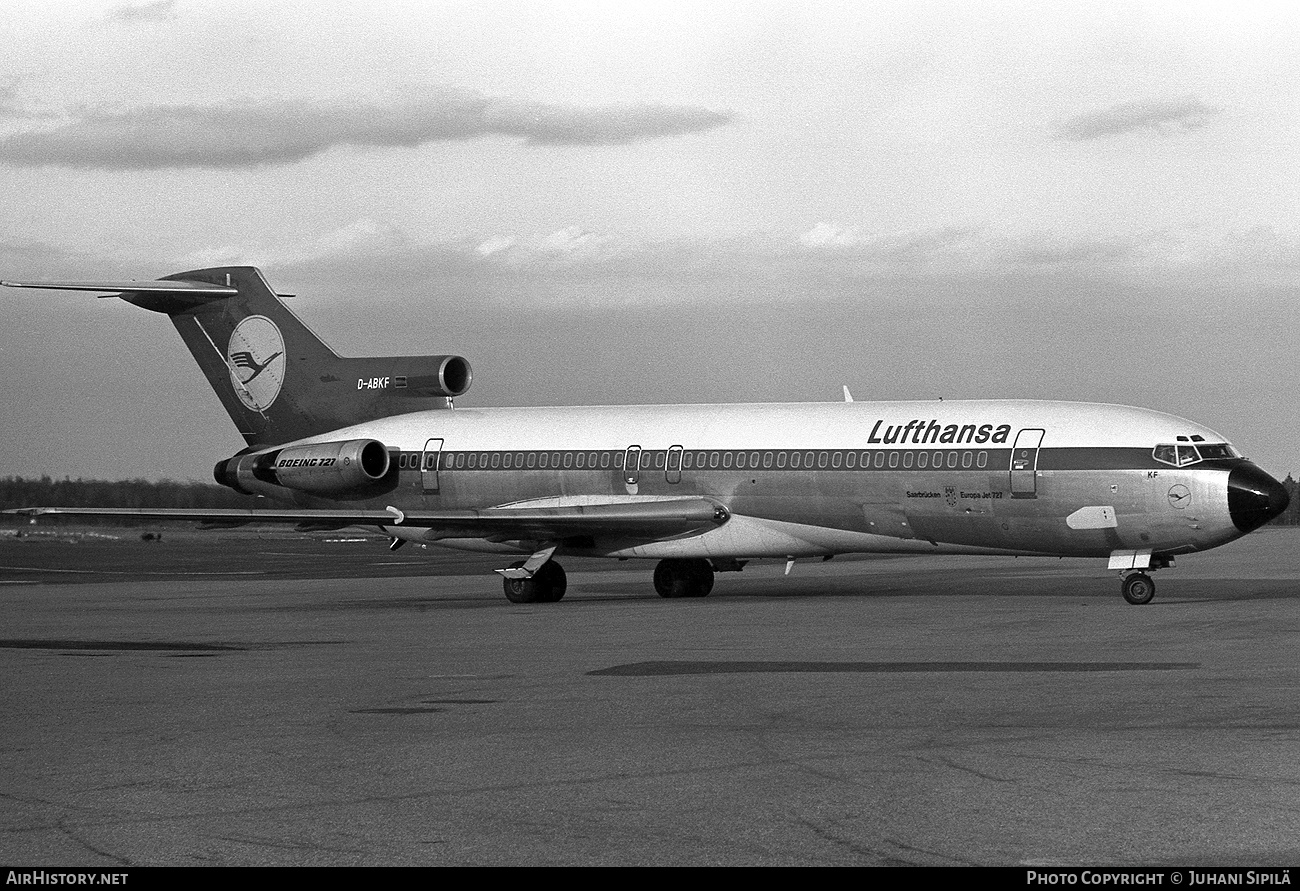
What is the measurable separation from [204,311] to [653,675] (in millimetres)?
22162

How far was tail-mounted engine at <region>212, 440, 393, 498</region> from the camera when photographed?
108 feet

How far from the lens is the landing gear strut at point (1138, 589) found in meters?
25.4

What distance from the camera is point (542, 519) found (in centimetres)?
2936

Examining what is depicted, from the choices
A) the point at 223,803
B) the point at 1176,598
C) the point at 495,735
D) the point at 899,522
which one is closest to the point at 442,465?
the point at 899,522

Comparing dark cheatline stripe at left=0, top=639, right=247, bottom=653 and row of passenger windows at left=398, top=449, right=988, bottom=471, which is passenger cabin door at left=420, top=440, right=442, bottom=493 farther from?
dark cheatline stripe at left=0, top=639, right=247, bottom=653

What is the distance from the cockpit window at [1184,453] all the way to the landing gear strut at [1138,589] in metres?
1.79

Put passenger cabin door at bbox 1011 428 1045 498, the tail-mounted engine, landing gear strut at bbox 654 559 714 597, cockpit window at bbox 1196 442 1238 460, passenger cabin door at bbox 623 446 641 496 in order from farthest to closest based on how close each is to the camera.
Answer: the tail-mounted engine → landing gear strut at bbox 654 559 714 597 → passenger cabin door at bbox 623 446 641 496 → passenger cabin door at bbox 1011 428 1045 498 → cockpit window at bbox 1196 442 1238 460

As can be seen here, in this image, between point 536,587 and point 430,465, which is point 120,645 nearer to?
point 536,587

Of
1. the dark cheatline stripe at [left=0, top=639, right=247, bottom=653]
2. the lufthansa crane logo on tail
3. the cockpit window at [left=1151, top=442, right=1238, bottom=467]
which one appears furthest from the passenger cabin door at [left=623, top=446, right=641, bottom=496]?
the dark cheatline stripe at [left=0, top=639, right=247, bottom=653]

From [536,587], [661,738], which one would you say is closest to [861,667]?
[661,738]

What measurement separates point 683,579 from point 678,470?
224 cm

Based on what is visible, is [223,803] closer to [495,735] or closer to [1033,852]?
[495,735]

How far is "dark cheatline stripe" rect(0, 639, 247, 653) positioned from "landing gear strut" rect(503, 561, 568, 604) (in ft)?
32.9

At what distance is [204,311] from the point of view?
115 feet
